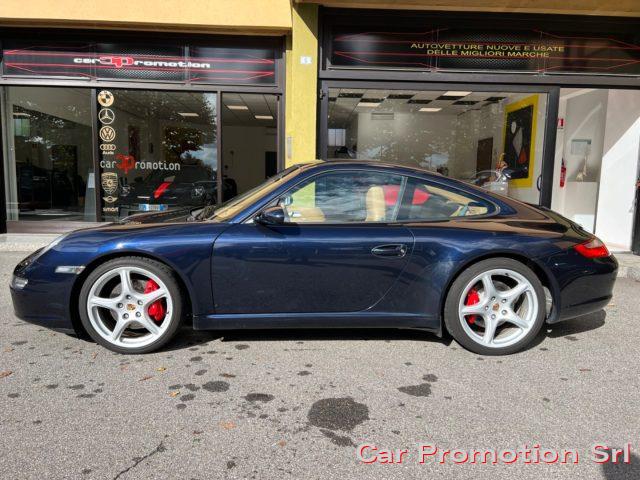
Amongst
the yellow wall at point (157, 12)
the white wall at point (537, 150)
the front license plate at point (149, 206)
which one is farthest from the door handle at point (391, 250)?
the front license plate at point (149, 206)

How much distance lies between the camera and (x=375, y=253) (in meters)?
3.31

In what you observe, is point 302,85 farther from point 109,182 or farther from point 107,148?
point 109,182

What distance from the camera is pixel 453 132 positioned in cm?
1107

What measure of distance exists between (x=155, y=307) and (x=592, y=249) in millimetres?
3237

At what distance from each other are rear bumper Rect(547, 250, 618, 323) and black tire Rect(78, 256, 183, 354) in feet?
8.74

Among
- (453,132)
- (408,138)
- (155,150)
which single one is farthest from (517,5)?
(155,150)

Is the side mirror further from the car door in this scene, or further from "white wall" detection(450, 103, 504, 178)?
"white wall" detection(450, 103, 504, 178)

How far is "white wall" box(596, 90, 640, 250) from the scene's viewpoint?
811 centimetres

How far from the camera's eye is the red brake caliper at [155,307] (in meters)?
3.36

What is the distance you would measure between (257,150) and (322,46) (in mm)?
5875

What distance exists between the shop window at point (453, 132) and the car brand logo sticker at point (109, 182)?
3851mm

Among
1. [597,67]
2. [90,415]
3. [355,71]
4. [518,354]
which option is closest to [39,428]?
[90,415]

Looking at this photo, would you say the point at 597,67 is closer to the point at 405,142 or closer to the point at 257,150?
the point at 405,142

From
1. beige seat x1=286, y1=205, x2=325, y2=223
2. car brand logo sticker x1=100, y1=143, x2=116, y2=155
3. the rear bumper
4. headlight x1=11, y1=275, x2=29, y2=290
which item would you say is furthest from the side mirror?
car brand logo sticker x1=100, y1=143, x2=116, y2=155
